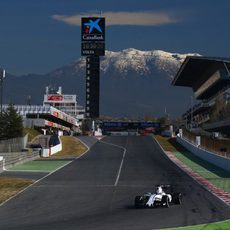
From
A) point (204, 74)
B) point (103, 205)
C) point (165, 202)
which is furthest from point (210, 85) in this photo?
point (165, 202)

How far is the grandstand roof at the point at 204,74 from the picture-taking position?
411 feet

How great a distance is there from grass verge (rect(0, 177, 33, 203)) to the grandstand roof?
86289 millimetres

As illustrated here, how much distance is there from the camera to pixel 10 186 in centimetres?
3447

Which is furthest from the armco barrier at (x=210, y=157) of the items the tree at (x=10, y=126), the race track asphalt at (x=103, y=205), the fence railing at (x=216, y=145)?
the tree at (x=10, y=126)

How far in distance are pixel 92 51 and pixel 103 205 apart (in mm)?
103612

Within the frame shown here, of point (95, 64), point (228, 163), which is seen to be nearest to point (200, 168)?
point (228, 163)

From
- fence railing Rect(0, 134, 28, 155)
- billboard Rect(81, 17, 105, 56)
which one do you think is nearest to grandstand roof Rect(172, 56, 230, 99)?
billboard Rect(81, 17, 105, 56)

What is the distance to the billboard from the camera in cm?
12569

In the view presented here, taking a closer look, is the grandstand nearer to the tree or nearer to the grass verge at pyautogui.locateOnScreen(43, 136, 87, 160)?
the grass verge at pyautogui.locateOnScreen(43, 136, 87, 160)

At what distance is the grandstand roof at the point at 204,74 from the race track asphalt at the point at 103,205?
82.1 metres

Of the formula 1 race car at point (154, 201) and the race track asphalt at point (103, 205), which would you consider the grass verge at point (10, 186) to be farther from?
the formula 1 race car at point (154, 201)

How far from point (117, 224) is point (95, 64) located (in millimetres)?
111830

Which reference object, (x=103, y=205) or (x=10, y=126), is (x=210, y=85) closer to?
(x=10, y=126)

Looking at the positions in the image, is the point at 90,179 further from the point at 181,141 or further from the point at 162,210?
the point at 181,141
